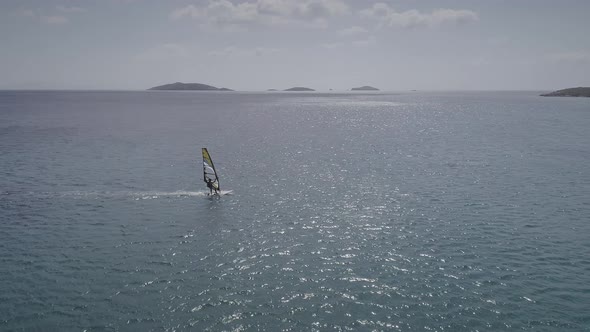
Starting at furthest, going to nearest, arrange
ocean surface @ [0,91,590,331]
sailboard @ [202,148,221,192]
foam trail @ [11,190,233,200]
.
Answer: sailboard @ [202,148,221,192] < foam trail @ [11,190,233,200] < ocean surface @ [0,91,590,331]

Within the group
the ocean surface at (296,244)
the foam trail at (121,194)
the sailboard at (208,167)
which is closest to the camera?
the ocean surface at (296,244)

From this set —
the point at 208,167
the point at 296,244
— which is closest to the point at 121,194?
the point at 208,167

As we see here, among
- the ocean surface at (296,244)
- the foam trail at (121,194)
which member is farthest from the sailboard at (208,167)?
the ocean surface at (296,244)

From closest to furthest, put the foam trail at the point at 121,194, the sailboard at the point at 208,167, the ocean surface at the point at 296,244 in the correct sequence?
1. the ocean surface at the point at 296,244
2. the foam trail at the point at 121,194
3. the sailboard at the point at 208,167

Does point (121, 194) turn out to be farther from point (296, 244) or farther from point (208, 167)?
point (296, 244)

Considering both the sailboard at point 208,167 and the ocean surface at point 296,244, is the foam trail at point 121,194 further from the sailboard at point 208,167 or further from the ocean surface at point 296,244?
the sailboard at point 208,167

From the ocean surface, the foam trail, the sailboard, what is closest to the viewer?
the ocean surface

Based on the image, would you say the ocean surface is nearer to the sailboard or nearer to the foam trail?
the foam trail

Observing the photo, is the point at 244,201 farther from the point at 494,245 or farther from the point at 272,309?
the point at 494,245

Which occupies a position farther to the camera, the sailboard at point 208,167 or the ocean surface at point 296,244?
the sailboard at point 208,167

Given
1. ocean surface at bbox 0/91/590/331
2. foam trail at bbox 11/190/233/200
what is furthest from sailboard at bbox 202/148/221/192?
ocean surface at bbox 0/91/590/331
